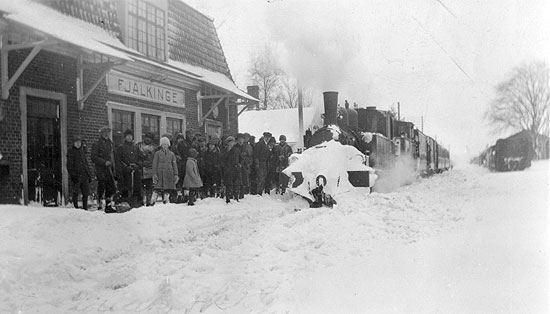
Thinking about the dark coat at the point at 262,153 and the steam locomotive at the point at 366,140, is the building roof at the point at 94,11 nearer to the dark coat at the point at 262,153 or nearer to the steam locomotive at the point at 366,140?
the dark coat at the point at 262,153

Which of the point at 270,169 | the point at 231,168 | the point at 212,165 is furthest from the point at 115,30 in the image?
the point at 270,169

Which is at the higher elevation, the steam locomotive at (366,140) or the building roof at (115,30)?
the building roof at (115,30)

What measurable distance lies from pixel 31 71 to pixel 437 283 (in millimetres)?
8381

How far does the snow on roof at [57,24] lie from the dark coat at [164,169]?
2.06 m

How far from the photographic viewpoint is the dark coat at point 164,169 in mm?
9523

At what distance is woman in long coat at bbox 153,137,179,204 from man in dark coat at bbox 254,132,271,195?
308 centimetres

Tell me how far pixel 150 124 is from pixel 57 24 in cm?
429

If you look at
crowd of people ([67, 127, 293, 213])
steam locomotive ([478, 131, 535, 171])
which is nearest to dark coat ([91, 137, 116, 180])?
crowd of people ([67, 127, 293, 213])

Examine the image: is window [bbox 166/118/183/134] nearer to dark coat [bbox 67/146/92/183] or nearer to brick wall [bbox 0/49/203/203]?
brick wall [bbox 0/49/203/203]

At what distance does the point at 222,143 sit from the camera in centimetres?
1206

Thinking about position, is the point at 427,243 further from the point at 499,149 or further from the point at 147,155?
the point at 499,149

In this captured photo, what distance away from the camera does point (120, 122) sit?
12.1m

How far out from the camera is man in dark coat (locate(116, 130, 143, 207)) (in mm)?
9094

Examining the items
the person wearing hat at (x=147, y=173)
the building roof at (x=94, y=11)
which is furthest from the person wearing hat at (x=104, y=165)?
the building roof at (x=94, y=11)
